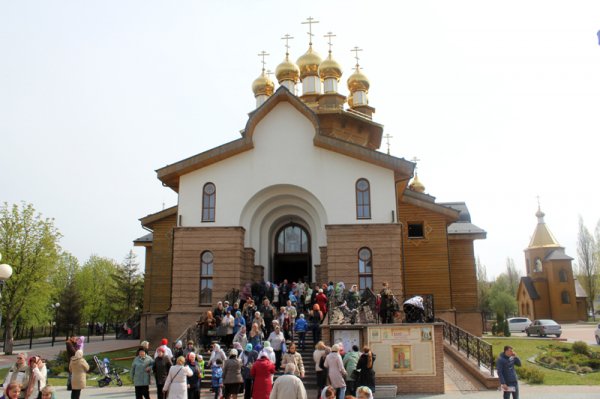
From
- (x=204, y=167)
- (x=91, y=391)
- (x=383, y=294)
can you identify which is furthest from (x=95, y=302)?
(x=383, y=294)

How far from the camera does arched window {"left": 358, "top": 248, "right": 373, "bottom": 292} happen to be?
74.2 ft

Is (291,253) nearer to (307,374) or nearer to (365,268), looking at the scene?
(365,268)

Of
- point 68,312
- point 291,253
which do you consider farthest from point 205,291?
point 68,312

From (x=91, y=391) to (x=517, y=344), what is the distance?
20362 millimetres

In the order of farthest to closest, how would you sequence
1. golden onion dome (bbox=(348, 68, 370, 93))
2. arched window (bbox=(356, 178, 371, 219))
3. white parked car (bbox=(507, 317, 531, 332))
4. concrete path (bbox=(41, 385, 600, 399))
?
white parked car (bbox=(507, 317, 531, 332)), golden onion dome (bbox=(348, 68, 370, 93)), arched window (bbox=(356, 178, 371, 219)), concrete path (bbox=(41, 385, 600, 399))

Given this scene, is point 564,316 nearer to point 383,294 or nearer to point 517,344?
point 517,344

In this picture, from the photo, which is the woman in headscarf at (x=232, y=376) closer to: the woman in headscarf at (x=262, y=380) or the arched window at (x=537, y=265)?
the woman in headscarf at (x=262, y=380)

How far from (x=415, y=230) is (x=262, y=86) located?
1641 cm

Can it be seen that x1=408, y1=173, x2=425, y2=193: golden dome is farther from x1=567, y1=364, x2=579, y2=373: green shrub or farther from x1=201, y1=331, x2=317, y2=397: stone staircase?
x1=201, y1=331, x2=317, y2=397: stone staircase

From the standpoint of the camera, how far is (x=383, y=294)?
1725 cm

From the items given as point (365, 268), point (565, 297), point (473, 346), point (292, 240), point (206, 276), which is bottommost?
point (473, 346)

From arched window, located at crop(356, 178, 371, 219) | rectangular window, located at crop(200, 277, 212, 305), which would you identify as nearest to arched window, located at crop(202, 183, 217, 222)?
rectangular window, located at crop(200, 277, 212, 305)

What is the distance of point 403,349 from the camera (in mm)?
16188

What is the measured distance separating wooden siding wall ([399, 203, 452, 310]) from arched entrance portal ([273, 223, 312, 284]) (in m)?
5.10
